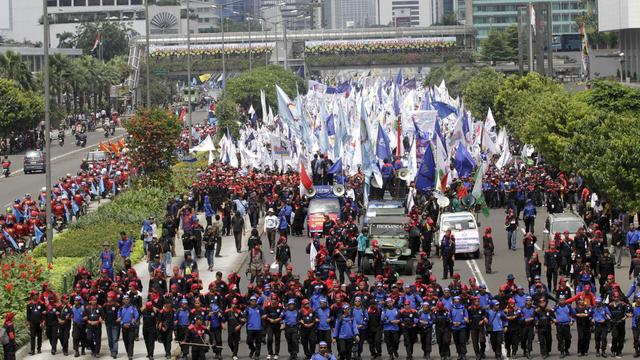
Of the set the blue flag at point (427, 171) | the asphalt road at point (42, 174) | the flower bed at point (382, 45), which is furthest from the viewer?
the flower bed at point (382, 45)

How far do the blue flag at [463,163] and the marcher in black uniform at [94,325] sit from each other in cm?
2272

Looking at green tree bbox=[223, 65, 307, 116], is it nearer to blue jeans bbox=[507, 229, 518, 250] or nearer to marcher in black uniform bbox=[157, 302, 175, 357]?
blue jeans bbox=[507, 229, 518, 250]

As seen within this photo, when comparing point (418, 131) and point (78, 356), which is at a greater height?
point (418, 131)

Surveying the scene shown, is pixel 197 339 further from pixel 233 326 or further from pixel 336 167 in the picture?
pixel 336 167

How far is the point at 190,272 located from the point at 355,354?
490 centimetres

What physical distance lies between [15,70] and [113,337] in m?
78.3

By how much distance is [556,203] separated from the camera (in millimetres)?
46406

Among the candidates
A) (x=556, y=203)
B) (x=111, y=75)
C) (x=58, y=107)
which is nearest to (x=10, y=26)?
(x=111, y=75)

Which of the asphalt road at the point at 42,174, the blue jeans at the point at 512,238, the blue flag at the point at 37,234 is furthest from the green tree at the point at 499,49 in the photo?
the blue jeans at the point at 512,238

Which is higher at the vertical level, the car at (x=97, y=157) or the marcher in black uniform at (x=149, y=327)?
the car at (x=97, y=157)

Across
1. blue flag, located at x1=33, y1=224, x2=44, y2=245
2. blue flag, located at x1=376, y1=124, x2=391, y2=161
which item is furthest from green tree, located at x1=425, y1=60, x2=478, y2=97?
blue flag, located at x1=33, y1=224, x2=44, y2=245

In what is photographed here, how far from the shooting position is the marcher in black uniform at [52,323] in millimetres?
27234

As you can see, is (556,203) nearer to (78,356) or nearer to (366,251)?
(366,251)

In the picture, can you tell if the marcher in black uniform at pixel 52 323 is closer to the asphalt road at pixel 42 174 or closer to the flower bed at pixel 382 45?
the asphalt road at pixel 42 174
